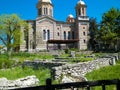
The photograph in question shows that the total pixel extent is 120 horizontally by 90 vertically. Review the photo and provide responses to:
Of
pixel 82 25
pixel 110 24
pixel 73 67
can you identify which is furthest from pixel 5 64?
pixel 82 25

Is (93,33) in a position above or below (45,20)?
below

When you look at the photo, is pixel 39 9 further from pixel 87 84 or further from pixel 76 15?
pixel 87 84

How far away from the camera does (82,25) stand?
208 feet

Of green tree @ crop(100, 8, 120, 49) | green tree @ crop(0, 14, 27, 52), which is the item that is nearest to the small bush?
green tree @ crop(0, 14, 27, 52)

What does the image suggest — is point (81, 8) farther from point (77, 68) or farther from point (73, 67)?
point (73, 67)

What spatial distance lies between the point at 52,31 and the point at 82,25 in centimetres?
812

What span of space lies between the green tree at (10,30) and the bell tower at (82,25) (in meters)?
20.0

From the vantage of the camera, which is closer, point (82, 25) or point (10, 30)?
point (10, 30)

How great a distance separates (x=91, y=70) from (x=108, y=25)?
34225 mm

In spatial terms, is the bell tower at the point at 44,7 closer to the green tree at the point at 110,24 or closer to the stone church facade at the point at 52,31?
the stone church facade at the point at 52,31

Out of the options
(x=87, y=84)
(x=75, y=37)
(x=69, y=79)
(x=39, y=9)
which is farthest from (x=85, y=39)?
(x=87, y=84)

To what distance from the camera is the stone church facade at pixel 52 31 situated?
5853cm

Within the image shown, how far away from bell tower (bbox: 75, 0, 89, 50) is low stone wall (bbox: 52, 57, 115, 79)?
42.7 m

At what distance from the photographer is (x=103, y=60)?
62.9 ft
